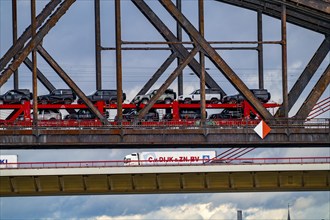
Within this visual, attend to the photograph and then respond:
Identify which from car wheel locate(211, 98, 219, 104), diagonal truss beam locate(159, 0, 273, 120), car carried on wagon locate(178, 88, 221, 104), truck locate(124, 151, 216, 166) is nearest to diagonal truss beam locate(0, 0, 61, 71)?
diagonal truss beam locate(159, 0, 273, 120)

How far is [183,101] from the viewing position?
11038 cm

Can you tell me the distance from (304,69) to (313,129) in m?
6.79

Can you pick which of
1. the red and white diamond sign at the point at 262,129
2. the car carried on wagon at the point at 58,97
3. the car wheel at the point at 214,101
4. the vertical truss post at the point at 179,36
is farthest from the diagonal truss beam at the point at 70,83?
the vertical truss post at the point at 179,36

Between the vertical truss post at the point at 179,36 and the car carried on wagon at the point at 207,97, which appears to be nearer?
the car carried on wagon at the point at 207,97

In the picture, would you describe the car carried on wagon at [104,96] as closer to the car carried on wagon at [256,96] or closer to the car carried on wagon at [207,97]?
the car carried on wagon at [207,97]

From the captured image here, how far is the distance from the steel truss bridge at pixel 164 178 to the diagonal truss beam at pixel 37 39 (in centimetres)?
1379

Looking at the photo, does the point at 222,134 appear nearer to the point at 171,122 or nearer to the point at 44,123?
the point at 171,122

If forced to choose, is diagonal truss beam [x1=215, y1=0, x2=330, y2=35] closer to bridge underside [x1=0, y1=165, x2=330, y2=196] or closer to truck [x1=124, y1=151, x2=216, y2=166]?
truck [x1=124, y1=151, x2=216, y2=166]

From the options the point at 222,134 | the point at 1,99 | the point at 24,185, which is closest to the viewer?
the point at 24,185

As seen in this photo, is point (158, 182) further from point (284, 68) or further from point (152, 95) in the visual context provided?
point (152, 95)

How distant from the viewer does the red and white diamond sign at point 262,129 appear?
328 ft

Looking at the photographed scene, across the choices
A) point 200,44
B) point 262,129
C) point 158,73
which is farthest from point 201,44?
point 158,73

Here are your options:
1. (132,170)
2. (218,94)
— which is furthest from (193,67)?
(132,170)

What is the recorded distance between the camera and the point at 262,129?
328 ft
